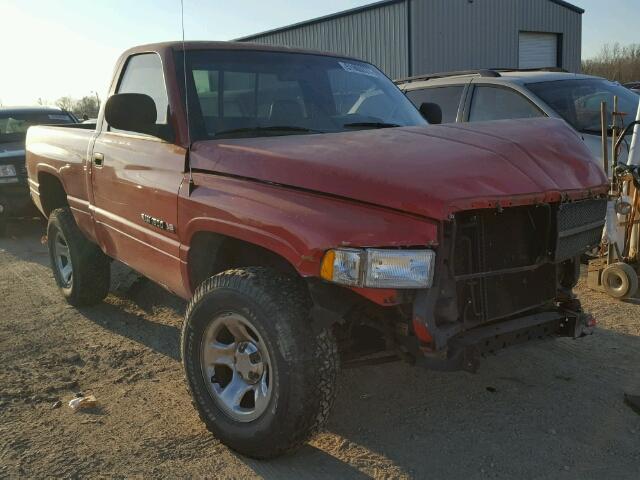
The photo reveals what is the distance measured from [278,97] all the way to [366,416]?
194 centimetres

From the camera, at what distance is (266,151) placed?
118 inches

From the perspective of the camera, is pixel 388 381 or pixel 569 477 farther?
pixel 388 381

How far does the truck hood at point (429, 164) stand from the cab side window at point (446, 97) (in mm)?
3729

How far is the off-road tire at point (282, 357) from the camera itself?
2676 mm

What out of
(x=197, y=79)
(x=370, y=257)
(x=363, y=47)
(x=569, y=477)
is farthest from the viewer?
(x=363, y=47)

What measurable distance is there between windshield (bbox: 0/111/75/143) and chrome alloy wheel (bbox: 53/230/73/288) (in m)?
4.79

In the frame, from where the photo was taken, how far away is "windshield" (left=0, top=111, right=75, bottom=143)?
31.5 feet

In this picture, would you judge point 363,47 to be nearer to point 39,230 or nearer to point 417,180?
point 39,230

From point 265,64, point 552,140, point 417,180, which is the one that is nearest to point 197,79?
point 265,64

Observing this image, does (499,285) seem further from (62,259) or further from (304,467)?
(62,259)

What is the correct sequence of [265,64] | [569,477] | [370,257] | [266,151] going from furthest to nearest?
[265,64] → [266,151] → [569,477] → [370,257]

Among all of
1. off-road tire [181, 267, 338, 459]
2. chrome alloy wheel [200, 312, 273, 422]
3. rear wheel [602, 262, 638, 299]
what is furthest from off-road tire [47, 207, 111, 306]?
rear wheel [602, 262, 638, 299]

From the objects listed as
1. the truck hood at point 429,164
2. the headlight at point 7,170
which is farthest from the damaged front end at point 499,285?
the headlight at point 7,170

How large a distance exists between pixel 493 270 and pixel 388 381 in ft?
4.31
